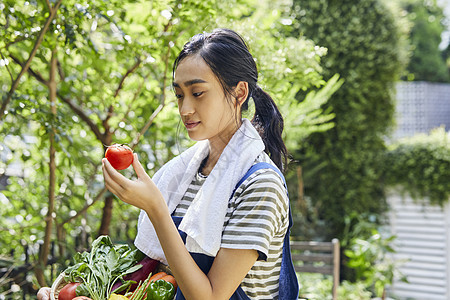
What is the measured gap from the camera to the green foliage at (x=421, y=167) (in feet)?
17.4

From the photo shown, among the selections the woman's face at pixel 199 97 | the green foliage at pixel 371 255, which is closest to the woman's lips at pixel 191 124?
the woman's face at pixel 199 97

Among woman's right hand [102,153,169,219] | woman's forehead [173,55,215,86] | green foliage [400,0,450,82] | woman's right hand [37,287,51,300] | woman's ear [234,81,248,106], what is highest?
green foliage [400,0,450,82]

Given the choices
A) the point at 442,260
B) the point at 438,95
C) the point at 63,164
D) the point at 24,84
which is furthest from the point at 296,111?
the point at 438,95

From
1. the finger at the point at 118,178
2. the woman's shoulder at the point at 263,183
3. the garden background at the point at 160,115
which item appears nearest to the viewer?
the finger at the point at 118,178

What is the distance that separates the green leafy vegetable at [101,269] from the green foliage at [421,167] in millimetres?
4733

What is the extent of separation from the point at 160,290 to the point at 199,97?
0.57 m

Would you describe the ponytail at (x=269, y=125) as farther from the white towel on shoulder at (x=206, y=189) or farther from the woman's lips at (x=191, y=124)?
the woman's lips at (x=191, y=124)

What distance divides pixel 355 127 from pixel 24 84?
160 inches

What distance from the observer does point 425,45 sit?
16188 mm

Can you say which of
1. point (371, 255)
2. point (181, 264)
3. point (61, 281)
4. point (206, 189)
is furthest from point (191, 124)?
point (371, 255)

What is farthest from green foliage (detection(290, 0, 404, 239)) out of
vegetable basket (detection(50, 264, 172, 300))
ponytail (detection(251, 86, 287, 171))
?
vegetable basket (detection(50, 264, 172, 300))

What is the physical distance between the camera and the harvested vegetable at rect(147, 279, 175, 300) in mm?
1236

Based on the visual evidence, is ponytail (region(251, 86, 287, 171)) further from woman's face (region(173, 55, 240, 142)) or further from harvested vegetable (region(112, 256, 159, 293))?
harvested vegetable (region(112, 256, 159, 293))

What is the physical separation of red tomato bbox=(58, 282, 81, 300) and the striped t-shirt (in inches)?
19.8
